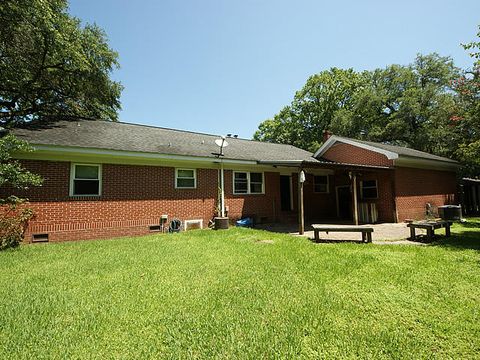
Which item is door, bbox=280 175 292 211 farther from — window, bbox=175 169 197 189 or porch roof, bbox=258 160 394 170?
window, bbox=175 169 197 189

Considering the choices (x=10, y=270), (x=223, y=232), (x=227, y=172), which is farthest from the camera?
(x=227, y=172)

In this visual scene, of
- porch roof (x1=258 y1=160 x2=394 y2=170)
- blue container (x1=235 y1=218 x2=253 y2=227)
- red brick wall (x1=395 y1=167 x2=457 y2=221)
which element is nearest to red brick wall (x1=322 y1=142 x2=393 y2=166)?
porch roof (x1=258 y1=160 x2=394 y2=170)

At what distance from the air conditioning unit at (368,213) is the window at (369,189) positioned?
2.38 ft

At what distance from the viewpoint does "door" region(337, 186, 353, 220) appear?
51.6 ft

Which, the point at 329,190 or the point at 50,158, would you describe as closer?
the point at 50,158

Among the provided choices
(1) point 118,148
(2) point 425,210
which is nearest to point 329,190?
(2) point 425,210

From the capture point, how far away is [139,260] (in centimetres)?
636

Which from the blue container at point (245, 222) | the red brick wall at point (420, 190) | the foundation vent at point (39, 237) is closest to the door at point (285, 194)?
the blue container at point (245, 222)

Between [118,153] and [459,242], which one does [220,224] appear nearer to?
[118,153]

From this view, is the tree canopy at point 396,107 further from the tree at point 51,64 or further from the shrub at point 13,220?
the shrub at point 13,220

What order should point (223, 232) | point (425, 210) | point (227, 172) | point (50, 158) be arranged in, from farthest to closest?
point (425, 210) < point (227, 172) < point (223, 232) < point (50, 158)

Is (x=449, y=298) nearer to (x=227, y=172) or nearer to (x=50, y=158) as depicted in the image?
(x=227, y=172)

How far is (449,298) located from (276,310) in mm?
2803

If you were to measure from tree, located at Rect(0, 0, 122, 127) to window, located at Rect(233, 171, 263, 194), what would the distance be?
919 centimetres
